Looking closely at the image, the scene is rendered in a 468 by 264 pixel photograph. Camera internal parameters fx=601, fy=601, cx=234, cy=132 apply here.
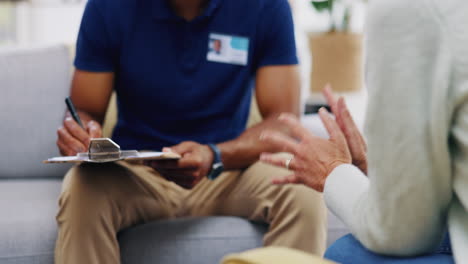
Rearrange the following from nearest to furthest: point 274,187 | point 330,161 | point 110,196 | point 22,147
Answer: point 330,161 → point 110,196 → point 274,187 → point 22,147

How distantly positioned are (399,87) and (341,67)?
2.40 metres

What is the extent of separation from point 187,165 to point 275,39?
0.52 meters

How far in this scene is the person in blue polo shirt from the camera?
160cm

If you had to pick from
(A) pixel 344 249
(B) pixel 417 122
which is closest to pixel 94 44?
(A) pixel 344 249

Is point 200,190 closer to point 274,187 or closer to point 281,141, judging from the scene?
point 274,187

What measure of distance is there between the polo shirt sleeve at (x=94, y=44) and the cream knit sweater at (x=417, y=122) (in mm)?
1143

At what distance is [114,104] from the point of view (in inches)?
80.7

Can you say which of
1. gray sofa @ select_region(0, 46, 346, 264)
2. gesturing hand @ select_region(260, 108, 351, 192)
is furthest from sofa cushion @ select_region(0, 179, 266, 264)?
gesturing hand @ select_region(260, 108, 351, 192)

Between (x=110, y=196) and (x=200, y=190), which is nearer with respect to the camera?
(x=110, y=196)

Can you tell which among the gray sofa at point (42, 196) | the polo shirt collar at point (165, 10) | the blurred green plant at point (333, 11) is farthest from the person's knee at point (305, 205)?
the blurred green plant at point (333, 11)

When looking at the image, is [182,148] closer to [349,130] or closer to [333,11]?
[349,130]

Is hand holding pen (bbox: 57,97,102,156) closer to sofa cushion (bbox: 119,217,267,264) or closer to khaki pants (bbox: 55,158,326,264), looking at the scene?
khaki pants (bbox: 55,158,326,264)

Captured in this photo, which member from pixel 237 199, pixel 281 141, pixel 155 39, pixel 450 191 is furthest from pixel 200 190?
pixel 450 191

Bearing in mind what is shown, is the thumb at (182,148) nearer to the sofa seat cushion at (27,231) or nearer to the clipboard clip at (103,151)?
the clipboard clip at (103,151)
